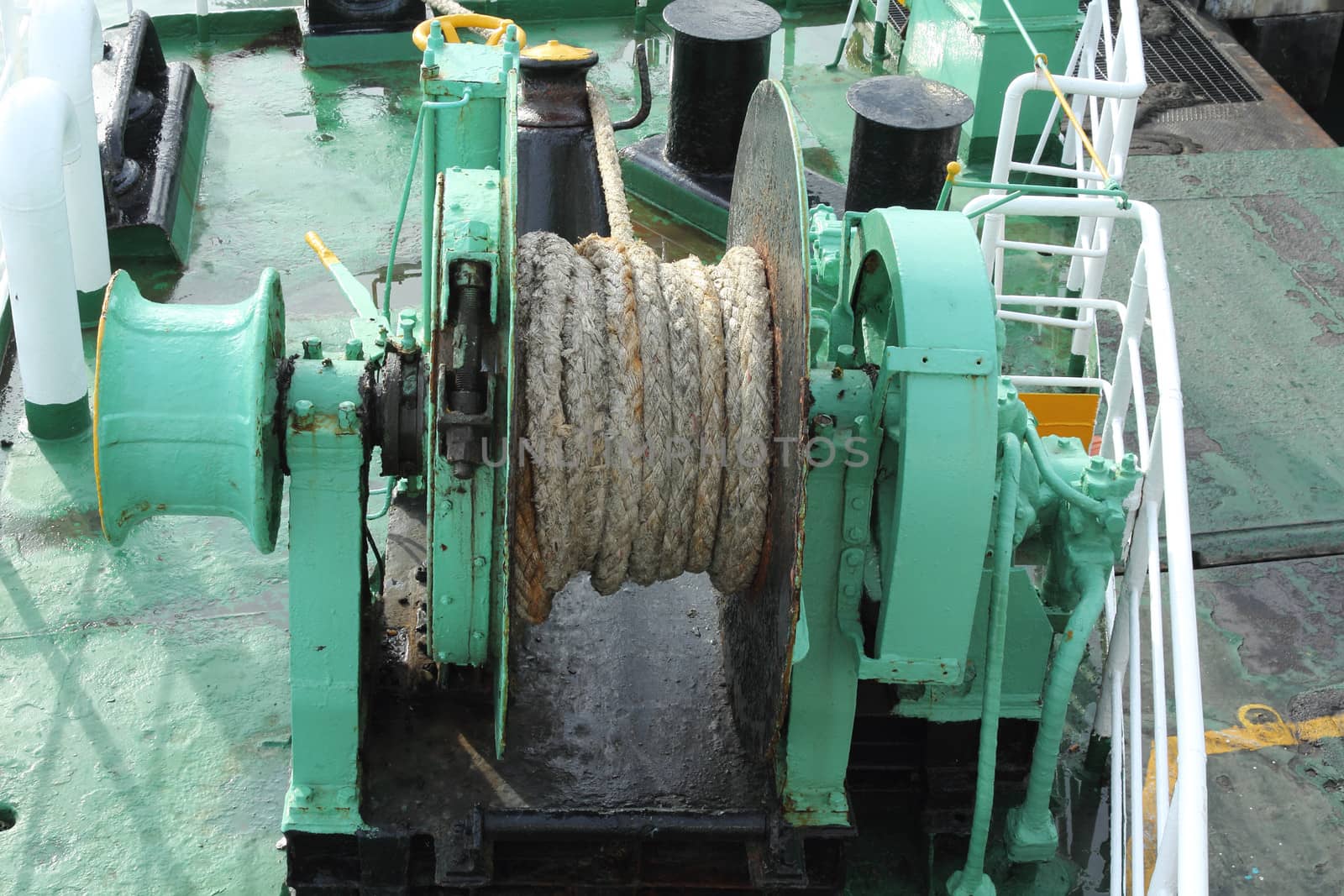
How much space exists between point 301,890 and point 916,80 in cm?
400

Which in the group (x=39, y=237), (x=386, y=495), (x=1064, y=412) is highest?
(x=39, y=237)

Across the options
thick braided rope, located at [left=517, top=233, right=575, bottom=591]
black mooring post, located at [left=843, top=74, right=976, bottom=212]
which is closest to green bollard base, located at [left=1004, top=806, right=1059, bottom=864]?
thick braided rope, located at [left=517, top=233, right=575, bottom=591]

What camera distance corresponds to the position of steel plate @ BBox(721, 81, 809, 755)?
117 inches

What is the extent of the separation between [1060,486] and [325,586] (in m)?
1.73

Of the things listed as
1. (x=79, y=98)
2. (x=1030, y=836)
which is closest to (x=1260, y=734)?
(x=1030, y=836)

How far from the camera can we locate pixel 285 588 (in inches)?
184

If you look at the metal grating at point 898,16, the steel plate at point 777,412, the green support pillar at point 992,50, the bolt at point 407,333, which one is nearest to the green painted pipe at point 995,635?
the steel plate at point 777,412

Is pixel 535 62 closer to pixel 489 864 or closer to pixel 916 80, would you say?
pixel 916 80

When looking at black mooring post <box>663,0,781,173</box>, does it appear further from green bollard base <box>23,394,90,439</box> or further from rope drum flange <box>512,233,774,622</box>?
rope drum flange <box>512,233,774,622</box>

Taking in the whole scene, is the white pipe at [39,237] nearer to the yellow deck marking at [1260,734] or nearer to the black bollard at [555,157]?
the black bollard at [555,157]

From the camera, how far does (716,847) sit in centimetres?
358

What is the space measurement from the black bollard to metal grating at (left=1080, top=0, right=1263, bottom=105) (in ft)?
12.5

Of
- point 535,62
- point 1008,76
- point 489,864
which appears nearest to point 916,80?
point 1008,76

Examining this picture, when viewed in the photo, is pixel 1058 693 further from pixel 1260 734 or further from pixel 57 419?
pixel 57 419
